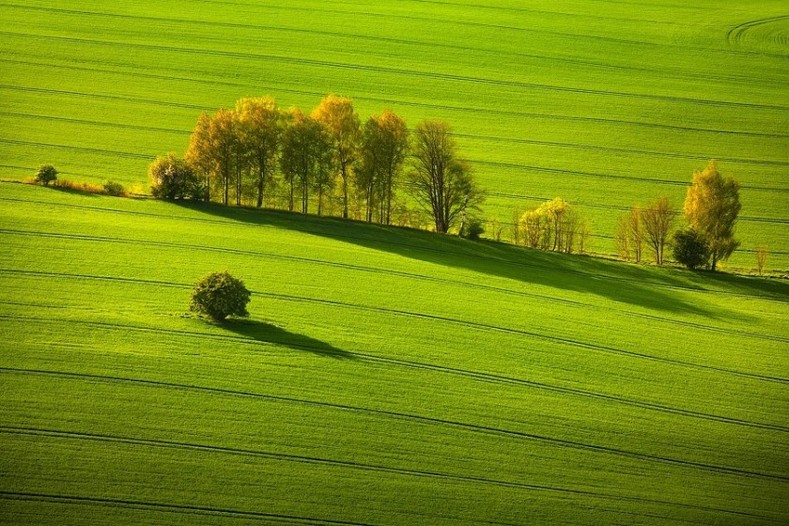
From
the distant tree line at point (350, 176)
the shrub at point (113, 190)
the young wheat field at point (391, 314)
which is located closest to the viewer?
the young wheat field at point (391, 314)

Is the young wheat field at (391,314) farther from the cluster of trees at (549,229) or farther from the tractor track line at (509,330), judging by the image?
the cluster of trees at (549,229)

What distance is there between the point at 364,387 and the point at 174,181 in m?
23.1

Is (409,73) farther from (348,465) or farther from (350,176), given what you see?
(348,465)

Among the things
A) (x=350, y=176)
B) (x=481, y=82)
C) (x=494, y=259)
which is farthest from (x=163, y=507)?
(x=481, y=82)

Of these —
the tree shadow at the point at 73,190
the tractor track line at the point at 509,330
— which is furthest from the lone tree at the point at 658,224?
the tree shadow at the point at 73,190

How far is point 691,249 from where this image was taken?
5653 centimetres

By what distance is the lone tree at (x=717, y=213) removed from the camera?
5691 cm

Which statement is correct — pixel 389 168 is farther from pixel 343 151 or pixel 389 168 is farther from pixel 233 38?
pixel 233 38

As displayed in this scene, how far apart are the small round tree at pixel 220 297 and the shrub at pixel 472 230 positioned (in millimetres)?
17408

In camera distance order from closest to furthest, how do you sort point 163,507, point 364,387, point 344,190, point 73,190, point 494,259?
point 163,507
point 364,387
point 494,259
point 73,190
point 344,190

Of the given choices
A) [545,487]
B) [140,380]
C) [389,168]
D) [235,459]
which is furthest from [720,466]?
[389,168]

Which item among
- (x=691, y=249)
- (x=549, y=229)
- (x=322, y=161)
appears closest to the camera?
(x=691, y=249)

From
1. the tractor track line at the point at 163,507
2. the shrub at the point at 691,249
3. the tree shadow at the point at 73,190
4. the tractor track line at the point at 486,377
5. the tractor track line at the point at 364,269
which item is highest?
the tree shadow at the point at 73,190

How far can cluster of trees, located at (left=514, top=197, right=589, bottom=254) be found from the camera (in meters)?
57.3
